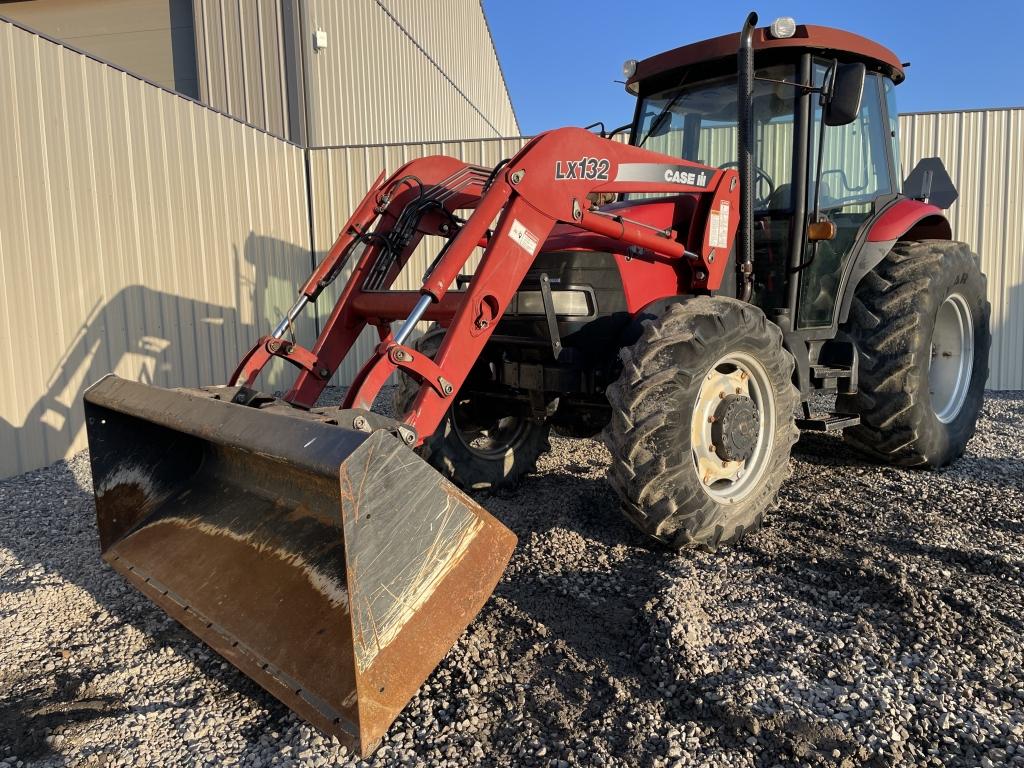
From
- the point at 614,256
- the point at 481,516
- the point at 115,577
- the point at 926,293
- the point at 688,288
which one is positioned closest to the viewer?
the point at 481,516

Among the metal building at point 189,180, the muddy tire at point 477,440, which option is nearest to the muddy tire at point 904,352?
the muddy tire at point 477,440

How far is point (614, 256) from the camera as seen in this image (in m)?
3.73

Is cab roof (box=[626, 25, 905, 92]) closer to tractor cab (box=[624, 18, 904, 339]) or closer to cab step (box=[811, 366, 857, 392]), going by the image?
tractor cab (box=[624, 18, 904, 339])

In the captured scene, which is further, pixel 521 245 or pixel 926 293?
pixel 926 293

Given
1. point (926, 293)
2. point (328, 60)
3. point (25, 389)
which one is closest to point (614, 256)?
point (926, 293)

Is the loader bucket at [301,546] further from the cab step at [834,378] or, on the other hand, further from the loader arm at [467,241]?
the cab step at [834,378]

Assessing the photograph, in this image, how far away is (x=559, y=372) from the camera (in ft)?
12.1

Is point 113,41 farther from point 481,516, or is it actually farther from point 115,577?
point 481,516

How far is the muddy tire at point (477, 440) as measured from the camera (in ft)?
13.9

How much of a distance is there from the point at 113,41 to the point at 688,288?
1045 cm

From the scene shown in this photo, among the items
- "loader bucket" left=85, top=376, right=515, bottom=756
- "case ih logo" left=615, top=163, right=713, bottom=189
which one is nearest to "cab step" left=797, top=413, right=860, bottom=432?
"case ih logo" left=615, top=163, right=713, bottom=189

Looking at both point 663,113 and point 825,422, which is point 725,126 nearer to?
point 663,113

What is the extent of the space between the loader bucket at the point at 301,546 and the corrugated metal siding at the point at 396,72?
7288mm

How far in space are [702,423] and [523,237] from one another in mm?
1212
